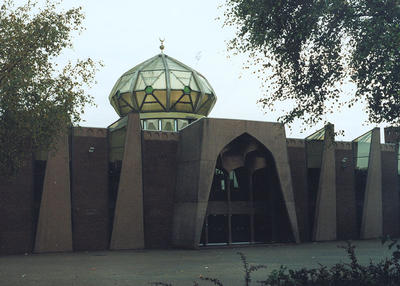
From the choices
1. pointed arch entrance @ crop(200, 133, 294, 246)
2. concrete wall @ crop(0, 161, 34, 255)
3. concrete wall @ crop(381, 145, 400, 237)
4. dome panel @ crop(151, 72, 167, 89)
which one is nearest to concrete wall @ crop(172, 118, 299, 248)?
pointed arch entrance @ crop(200, 133, 294, 246)

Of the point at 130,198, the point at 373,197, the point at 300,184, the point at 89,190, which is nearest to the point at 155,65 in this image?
the point at 130,198

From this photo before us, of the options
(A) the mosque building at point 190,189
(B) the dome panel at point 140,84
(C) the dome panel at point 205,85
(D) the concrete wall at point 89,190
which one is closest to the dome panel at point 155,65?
(B) the dome panel at point 140,84

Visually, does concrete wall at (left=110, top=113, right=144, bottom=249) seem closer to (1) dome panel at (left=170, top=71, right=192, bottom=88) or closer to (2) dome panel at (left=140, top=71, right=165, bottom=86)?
(2) dome panel at (left=140, top=71, right=165, bottom=86)

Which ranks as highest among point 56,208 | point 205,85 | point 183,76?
point 183,76

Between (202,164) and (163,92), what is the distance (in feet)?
32.5

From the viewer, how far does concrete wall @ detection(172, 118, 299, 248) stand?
26094 millimetres

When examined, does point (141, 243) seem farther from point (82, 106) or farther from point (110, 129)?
point (82, 106)

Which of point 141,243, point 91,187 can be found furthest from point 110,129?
point 141,243

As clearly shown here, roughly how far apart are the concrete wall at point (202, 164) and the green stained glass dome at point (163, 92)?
659 cm

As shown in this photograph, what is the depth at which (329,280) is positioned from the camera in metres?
9.58

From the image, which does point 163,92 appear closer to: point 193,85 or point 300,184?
point 193,85

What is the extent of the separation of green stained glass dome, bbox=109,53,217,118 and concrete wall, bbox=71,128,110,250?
8.40 metres

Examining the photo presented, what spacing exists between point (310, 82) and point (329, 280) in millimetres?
7565

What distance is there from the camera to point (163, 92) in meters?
34.5
